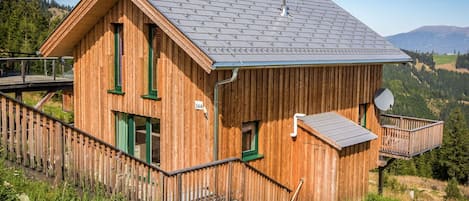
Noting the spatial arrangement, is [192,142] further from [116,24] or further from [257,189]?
[116,24]

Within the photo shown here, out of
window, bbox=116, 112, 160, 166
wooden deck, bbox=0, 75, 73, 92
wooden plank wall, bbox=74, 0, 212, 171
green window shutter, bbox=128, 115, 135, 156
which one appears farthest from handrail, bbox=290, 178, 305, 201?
wooden deck, bbox=0, 75, 73, 92

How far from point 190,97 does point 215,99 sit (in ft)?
2.70

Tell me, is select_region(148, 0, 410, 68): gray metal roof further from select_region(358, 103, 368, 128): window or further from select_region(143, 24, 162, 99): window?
select_region(358, 103, 368, 128): window

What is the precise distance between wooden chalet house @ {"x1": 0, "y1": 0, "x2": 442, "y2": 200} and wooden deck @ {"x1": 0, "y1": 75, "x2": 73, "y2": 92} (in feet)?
20.1

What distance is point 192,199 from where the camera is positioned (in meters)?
10.3

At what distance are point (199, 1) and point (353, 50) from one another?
19.7ft

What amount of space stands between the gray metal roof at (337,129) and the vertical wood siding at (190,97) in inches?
14.4

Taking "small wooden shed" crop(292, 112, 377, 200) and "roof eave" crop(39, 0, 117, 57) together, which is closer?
"roof eave" crop(39, 0, 117, 57)

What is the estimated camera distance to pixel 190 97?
12320 millimetres

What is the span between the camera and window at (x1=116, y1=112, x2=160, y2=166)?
13391mm

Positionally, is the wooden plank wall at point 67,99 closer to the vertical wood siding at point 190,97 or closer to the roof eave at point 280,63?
the vertical wood siding at point 190,97

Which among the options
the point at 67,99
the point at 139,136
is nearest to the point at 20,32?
the point at 67,99

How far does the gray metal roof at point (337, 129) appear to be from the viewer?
13695 millimetres

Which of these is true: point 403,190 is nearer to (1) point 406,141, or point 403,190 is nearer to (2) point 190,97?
(1) point 406,141
